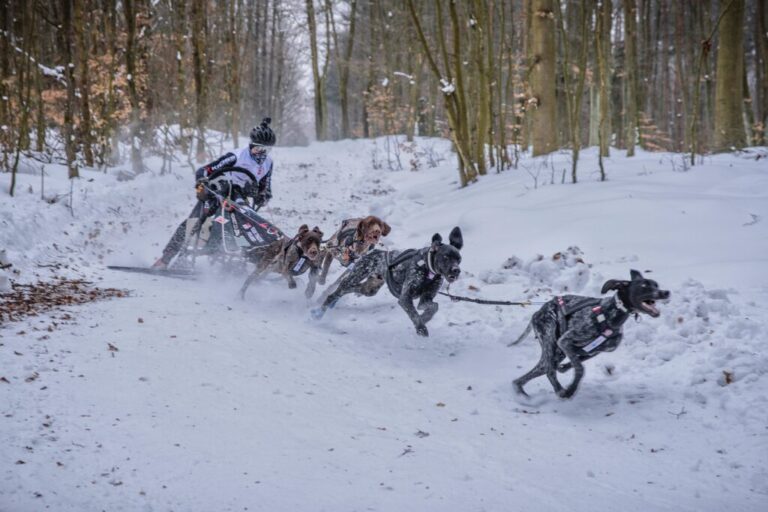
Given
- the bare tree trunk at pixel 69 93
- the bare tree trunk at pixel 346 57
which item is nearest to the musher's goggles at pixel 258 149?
the bare tree trunk at pixel 69 93

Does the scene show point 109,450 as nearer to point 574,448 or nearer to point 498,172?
point 574,448

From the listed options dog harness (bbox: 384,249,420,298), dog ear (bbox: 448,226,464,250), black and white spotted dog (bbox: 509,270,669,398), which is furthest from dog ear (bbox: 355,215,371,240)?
black and white spotted dog (bbox: 509,270,669,398)

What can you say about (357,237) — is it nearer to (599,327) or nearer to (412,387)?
(412,387)

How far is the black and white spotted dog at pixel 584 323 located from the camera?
4.61 metres

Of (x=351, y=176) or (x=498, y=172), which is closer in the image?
(x=498, y=172)

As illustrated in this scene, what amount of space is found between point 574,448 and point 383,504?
156 centimetres

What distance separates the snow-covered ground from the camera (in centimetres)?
347

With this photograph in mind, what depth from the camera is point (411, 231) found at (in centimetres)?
1166

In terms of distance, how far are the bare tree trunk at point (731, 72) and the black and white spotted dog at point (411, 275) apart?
32.0ft

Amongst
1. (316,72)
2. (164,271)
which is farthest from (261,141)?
(316,72)

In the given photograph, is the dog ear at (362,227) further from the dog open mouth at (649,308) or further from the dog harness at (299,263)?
the dog open mouth at (649,308)

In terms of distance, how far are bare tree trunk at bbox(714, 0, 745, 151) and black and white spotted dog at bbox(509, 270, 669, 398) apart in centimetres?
1059

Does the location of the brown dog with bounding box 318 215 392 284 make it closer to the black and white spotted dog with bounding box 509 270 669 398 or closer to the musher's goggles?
the musher's goggles

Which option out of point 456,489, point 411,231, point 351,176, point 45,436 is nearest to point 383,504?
point 456,489
